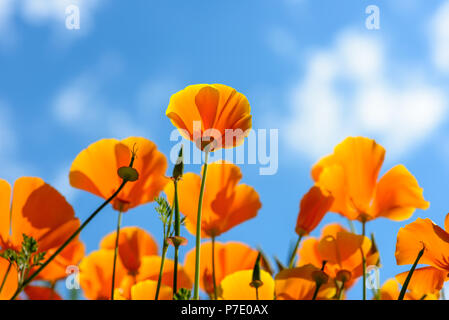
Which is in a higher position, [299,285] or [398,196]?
[398,196]

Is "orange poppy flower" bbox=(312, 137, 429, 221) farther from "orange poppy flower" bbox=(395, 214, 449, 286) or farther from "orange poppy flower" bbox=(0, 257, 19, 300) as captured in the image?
"orange poppy flower" bbox=(0, 257, 19, 300)

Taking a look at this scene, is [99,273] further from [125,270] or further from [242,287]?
[242,287]

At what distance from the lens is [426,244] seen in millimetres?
424

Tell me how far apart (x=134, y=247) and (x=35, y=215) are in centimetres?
33

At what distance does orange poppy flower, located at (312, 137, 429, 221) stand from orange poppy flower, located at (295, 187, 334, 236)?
4 cm

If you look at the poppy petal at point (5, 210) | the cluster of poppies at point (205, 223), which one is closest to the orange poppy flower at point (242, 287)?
the cluster of poppies at point (205, 223)

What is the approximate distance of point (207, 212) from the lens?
662 mm

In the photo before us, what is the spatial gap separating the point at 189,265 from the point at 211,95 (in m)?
0.29

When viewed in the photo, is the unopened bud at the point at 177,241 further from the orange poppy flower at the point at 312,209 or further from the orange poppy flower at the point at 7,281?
the orange poppy flower at the point at 312,209

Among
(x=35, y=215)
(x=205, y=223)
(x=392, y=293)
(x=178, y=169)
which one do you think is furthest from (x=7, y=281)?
(x=392, y=293)

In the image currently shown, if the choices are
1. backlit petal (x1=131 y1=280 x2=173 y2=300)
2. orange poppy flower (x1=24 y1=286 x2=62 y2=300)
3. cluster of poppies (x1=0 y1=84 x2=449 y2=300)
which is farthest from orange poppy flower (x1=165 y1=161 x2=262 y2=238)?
orange poppy flower (x1=24 y1=286 x2=62 y2=300)
